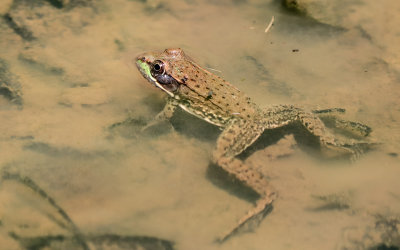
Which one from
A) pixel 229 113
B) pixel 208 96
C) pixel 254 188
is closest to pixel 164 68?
pixel 208 96

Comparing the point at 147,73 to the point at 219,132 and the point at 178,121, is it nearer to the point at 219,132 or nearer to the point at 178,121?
the point at 178,121

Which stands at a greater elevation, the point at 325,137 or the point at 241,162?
the point at 325,137

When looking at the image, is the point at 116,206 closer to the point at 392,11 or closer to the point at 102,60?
the point at 102,60

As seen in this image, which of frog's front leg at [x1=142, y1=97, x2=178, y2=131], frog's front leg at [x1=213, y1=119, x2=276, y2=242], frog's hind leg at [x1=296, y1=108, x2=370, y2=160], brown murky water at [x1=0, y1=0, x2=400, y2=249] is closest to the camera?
brown murky water at [x1=0, y1=0, x2=400, y2=249]

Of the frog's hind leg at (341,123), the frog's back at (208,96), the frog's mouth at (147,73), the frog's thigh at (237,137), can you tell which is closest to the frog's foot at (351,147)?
the frog's hind leg at (341,123)

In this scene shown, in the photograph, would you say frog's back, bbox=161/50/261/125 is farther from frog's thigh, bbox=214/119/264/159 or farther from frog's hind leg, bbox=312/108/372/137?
frog's hind leg, bbox=312/108/372/137

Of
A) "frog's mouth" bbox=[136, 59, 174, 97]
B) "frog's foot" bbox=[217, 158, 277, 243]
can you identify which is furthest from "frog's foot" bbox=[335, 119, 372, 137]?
"frog's mouth" bbox=[136, 59, 174, 97]
